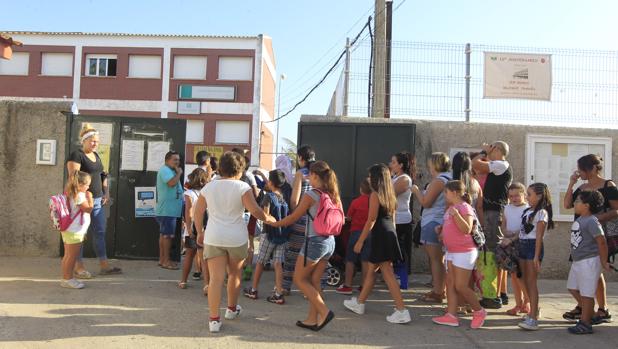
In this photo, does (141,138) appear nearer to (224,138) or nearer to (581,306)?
(581,306)

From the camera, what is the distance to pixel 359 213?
19.5 feet

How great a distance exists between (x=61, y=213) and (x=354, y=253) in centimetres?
336

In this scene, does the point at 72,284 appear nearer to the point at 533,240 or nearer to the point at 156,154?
the point at 156,154

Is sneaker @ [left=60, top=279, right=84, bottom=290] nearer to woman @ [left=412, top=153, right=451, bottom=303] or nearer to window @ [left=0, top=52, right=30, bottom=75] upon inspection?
woman @ [left=412, top=153, right=451, bottom=303]

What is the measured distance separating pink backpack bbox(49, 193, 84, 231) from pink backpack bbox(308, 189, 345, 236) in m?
2.87

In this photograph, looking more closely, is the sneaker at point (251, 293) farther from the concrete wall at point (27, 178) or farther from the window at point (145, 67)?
the window at point (145, 67)

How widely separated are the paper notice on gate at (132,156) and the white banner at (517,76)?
5.37 meters

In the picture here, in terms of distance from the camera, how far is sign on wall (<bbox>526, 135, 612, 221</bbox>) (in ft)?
25.1

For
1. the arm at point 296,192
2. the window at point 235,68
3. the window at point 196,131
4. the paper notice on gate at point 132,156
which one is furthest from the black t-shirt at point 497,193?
the window at point 196,131

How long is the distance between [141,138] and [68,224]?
2.28 m

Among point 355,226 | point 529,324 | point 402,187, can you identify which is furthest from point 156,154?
point 529,324

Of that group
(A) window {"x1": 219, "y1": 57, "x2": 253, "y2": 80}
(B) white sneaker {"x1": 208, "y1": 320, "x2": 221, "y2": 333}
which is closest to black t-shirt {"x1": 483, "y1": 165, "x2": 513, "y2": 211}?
(B) white sneaker {"x1": 208, "y1": 320, "x2": 221, "y2": 333}

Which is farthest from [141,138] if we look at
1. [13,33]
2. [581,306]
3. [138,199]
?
[13,33]

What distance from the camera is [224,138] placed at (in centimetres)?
3050
